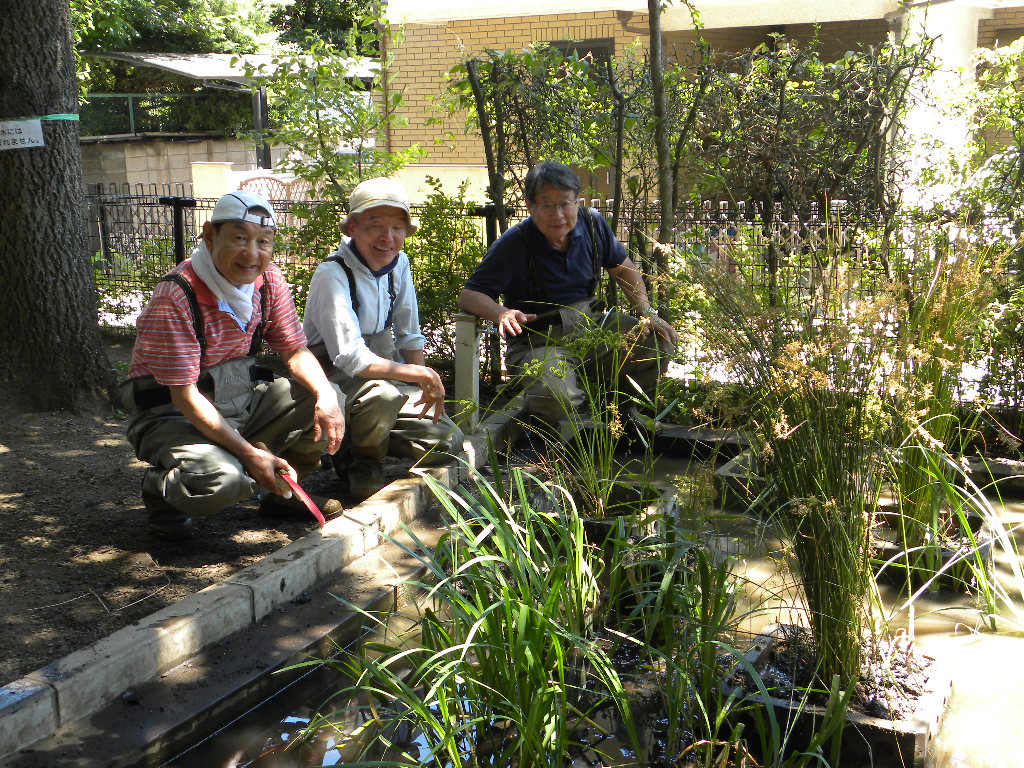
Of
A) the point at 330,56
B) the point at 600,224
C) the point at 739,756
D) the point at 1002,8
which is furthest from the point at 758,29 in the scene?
the point at 739,756

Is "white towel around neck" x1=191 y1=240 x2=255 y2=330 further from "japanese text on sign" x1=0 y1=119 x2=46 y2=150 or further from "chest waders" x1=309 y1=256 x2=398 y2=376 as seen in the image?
"japanese text on sign" x1=0 y1=119 x2=46 y2=150

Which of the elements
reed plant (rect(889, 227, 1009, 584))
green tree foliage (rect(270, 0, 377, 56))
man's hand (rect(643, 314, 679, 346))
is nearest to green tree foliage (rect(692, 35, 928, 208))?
man's hand (rect(643, 314, 679, 346))

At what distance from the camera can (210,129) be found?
25391 millimetres

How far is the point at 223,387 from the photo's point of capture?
13.9 ft

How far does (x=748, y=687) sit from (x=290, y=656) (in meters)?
1.48

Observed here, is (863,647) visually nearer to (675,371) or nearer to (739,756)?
(739,756)

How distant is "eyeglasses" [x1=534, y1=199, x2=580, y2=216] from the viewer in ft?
17.4

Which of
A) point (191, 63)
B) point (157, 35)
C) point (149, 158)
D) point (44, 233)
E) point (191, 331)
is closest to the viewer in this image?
point (191, 331)

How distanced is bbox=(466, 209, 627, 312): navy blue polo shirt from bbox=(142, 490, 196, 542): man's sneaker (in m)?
1.93

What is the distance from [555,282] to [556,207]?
1.38 feet

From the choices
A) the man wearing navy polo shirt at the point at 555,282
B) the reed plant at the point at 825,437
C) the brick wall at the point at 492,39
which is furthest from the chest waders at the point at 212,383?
the brick wall at the point at 492,39

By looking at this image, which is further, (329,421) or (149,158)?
(149,158)

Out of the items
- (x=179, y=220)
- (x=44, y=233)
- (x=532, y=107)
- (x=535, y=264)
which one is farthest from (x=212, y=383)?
(x=179, y=220)

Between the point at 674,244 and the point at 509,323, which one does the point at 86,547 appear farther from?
the point at 674,244
